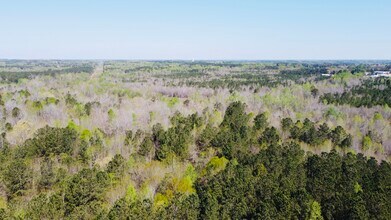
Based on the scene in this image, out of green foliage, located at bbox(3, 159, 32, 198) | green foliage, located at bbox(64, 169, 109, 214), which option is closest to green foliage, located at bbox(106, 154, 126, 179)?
green foliage, located at bbox(64, 169, 109, 214)

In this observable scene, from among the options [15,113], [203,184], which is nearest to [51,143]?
[203,184]

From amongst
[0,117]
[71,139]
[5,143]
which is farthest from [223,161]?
[0,117]

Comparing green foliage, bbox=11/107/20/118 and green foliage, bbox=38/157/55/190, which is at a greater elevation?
green foliage, bbox=11/107/20/118

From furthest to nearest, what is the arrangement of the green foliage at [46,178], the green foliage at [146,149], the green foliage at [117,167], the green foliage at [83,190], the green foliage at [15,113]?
the green foliage at [15,113], the green foliage at [146,149], the green foliage at [117,167], the green foliage at [46,178], the green foliage at [83,190]

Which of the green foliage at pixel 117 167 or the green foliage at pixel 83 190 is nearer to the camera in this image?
the green foliage at pixel 83 190

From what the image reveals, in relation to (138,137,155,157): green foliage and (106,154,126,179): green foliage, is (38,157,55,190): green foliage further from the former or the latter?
(138,137,155,157): green foliage

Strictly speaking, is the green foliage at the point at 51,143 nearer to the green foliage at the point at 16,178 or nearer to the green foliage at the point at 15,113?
the green foliage at the point at 16,178

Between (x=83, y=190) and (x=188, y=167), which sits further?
(x=188, y=167)

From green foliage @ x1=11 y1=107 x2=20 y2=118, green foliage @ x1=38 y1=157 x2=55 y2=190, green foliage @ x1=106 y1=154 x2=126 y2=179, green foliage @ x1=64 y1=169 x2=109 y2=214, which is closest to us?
green foliage @ x1=64 y1=169 x2=109 y2=214

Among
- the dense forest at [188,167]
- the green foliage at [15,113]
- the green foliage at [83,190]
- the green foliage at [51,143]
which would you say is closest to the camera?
the dense forest at [188,167]

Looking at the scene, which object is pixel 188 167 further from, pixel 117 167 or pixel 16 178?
pixel 16 178

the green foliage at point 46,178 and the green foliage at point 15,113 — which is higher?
the green foliage at point 15,113

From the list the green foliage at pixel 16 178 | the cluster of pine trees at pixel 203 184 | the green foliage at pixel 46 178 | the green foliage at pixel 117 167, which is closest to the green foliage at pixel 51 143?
the cluster of pine trees at pixel 203 184
